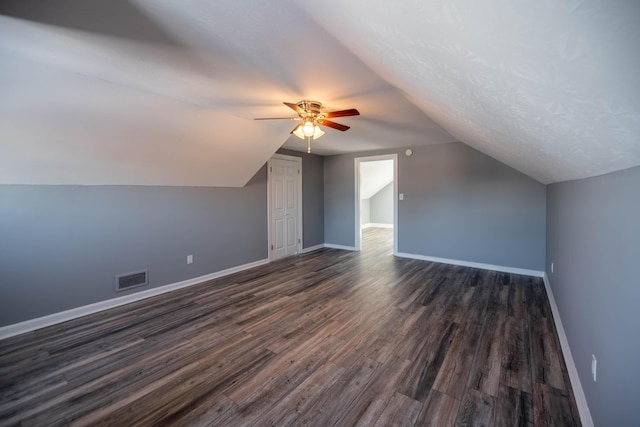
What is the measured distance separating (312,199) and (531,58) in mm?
5605

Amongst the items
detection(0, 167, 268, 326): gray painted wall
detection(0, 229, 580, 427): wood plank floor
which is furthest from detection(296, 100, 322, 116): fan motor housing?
detection(0, 167, 268, 326): gray painted wall

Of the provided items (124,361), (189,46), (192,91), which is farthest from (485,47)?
(124,361)

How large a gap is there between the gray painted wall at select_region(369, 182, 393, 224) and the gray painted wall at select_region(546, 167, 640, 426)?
7779 millimetres

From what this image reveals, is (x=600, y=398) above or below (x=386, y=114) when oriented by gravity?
below

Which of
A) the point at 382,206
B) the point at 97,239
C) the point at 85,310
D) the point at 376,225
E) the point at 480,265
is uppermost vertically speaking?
the point at 382,206

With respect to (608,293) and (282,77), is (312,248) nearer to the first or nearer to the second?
(282,77)

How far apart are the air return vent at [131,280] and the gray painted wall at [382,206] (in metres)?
8.03

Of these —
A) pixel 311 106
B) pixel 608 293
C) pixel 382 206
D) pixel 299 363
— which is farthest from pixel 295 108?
pixel 382 206

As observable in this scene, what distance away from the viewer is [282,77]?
2.17 metres

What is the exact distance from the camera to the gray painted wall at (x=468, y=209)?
418 cm

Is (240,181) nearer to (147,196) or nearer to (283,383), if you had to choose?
(147,196)

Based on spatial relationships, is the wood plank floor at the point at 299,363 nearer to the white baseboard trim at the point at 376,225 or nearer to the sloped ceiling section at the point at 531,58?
the sloped ceiling section at the point at 531,58

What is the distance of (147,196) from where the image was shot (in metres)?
3.50

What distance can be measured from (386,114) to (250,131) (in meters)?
1.75
